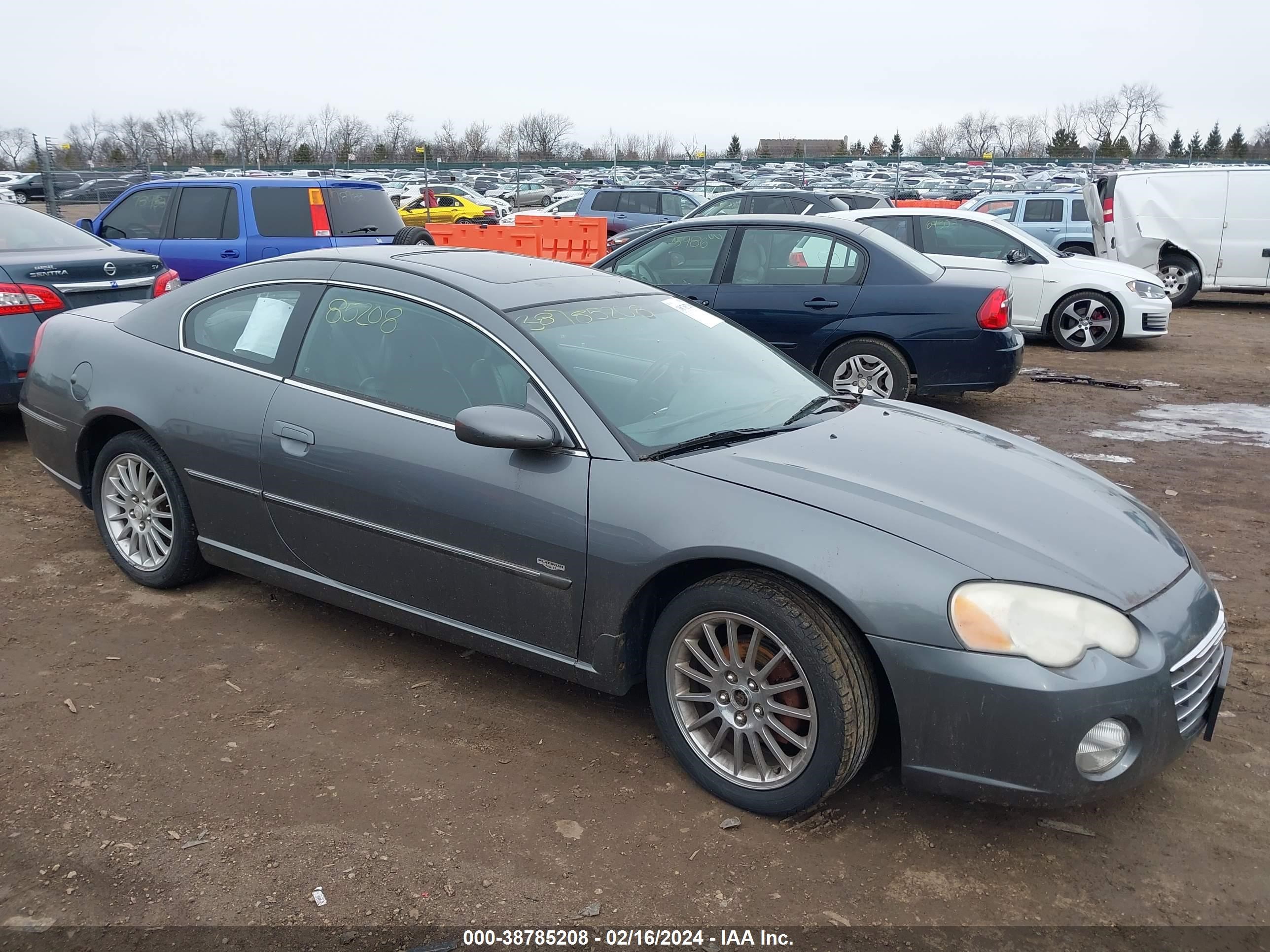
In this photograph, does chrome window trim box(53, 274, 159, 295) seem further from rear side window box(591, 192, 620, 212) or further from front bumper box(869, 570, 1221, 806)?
rear side window box(591, 192, 620, 212)

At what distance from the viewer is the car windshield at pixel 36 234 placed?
7102mm

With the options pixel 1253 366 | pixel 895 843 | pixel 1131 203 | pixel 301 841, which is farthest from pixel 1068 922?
pixel 1131 203

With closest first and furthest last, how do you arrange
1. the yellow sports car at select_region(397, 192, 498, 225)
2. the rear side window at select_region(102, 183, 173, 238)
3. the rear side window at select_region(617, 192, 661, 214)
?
1. the rear side window at select_region(102, 183, 173, 238)
2. the rear side window at select_region(617, 192, 661, 214)
3. the yellow sports car at select_region(397, 192, 498, 225)

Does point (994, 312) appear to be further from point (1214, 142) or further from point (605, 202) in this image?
point (1214, 142)

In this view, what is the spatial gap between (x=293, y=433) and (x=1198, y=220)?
14995mm

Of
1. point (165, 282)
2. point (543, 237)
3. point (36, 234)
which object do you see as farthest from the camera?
point (543, 237)

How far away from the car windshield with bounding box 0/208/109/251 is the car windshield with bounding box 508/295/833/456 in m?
5.31

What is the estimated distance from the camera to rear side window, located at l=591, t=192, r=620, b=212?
1988 cm

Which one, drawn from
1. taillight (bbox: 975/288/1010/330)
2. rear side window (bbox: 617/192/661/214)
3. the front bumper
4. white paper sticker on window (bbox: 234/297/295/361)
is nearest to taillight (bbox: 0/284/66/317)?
white paper sticker on window (bbox: 234/297/295/361)

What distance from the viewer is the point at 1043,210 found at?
18969mm

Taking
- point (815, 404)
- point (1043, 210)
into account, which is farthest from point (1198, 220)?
point (815, 404)

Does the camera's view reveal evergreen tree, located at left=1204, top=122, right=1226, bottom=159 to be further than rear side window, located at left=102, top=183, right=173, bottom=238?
Yes

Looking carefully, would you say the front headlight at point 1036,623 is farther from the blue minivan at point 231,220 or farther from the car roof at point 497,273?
the blue minivan at point 231,220

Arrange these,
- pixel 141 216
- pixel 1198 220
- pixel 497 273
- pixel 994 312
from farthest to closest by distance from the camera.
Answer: pixel 1198 220
pixel 141 216
pixel 994 312
pixel 497 273
